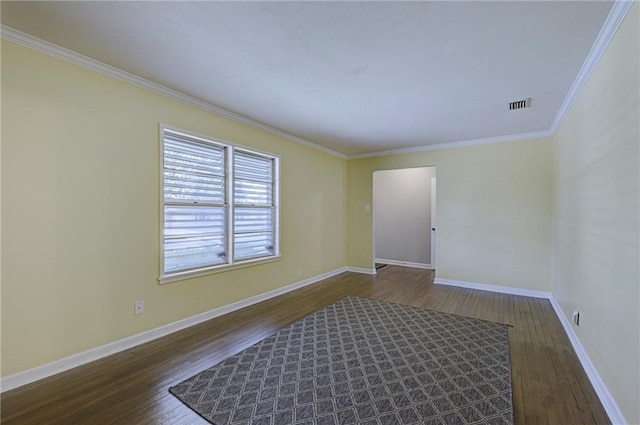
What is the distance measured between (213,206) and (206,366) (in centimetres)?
181

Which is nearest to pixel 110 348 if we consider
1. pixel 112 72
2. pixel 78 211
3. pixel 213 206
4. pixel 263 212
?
pixel 78 211

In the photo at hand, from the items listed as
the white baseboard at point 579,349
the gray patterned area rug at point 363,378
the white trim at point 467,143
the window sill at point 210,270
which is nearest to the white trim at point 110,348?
the window sill at point 210,270

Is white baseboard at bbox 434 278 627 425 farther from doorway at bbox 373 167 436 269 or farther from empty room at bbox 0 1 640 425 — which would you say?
doorway at bbox 373 167 436 269

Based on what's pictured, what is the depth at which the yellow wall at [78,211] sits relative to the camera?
6.89 ft

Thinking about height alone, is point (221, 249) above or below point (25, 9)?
below

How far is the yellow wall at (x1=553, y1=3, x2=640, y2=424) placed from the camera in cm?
158

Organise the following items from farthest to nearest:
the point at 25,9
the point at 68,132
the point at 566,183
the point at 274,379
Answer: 1. the point at 566,183
2. the point at 68,132
3. the point at 274,379
4. the point at 25,9

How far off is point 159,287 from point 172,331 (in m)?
0.52

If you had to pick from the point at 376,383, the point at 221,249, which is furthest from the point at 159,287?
the point at 376,383

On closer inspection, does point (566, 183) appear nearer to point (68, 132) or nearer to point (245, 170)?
point (245, 170)

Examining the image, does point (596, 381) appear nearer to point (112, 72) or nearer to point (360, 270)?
point (360, 270)

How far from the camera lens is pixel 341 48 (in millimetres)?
2209

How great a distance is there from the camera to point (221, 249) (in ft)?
12.1

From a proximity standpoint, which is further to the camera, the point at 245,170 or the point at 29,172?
the point at 245,170
